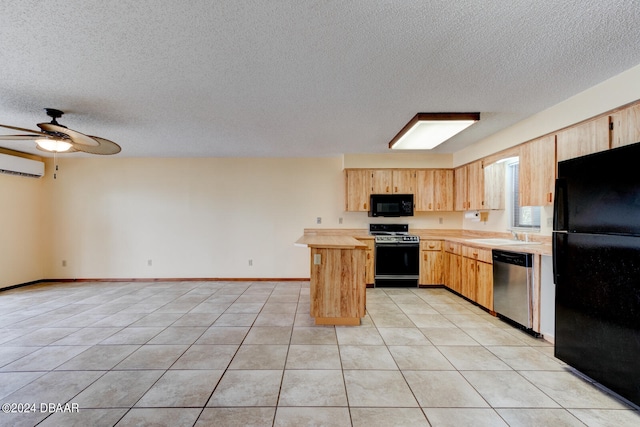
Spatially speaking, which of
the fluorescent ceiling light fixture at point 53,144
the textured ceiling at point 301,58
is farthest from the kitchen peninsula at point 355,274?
the fluorescent ceiling light fixture at point 53,144

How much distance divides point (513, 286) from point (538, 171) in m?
1.34

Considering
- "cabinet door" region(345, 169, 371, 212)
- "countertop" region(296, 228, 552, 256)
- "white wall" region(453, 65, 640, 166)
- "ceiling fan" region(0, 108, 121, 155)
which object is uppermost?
"white wall" region(453, 65, 640, 166)

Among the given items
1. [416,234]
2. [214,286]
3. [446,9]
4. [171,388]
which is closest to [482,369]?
[171,388]

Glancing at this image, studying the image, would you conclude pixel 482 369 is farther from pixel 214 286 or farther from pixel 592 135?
pixel 214 286

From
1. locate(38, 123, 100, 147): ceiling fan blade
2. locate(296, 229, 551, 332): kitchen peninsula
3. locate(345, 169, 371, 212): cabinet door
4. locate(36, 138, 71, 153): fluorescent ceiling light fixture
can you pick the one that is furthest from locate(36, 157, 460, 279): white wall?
locate(38, 123, 100, 147): ceiling fan blade

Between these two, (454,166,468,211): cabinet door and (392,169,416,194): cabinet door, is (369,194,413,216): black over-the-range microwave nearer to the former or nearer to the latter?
(392,169,416,194): cabinet door

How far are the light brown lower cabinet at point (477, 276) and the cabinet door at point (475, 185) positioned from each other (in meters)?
0.78

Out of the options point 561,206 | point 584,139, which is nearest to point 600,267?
point 561,206

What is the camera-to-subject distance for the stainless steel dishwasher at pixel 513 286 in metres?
3.01

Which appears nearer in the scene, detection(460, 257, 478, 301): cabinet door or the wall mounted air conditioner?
detection(460, 257, 478, 301): cabinet door

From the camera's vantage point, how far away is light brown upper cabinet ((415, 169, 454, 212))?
529 cm

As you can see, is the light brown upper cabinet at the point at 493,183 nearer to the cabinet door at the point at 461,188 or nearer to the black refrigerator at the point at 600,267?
the cabinet door at the point at 461,188

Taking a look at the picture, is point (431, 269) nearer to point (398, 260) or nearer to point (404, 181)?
point (398, 260)

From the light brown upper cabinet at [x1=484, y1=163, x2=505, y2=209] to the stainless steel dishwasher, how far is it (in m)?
1.15
